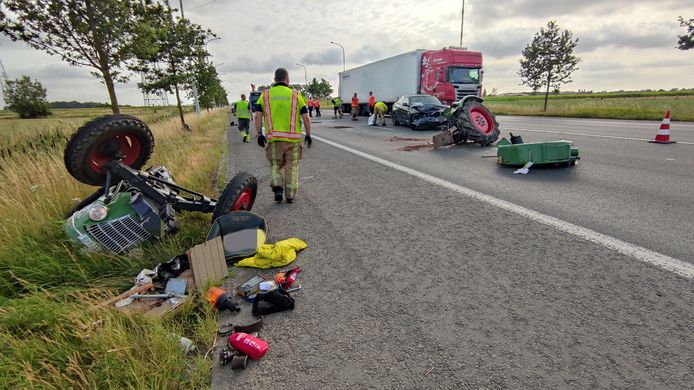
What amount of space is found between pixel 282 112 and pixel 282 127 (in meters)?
0.21

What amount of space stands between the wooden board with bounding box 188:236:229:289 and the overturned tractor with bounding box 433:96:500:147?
24.4ft

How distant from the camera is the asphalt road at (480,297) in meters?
1.71

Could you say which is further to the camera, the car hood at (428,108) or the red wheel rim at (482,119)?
the car hood at (428,108)

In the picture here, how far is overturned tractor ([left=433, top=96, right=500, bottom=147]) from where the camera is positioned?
8984 millimetres

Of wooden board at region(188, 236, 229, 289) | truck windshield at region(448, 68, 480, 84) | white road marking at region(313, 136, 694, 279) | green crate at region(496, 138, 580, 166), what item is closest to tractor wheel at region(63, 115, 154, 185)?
wooden board at region(188, 236, 229, 289)

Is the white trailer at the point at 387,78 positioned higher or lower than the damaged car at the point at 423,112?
higher

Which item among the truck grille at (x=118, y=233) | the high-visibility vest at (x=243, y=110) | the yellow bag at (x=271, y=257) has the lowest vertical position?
the yellow bag at (x=271, y=257)

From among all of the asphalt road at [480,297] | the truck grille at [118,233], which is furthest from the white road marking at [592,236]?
the truck grille at [118,233]

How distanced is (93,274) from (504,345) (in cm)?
314

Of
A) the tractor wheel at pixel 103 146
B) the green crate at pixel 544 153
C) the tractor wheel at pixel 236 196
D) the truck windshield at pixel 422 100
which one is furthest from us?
the truck windshield at pixel 422 100

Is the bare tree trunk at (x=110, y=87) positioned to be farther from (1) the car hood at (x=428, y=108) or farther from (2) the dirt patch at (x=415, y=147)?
(1) the car hood at (x=428, y=108)

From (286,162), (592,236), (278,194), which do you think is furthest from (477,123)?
(592,236)

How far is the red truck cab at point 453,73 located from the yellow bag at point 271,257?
1745 cm

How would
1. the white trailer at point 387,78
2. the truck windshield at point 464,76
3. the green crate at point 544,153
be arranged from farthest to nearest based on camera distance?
1. the white trailer at point 387,78
2. the truck windshield at point 464,76
3. the green crate at point 544,153
